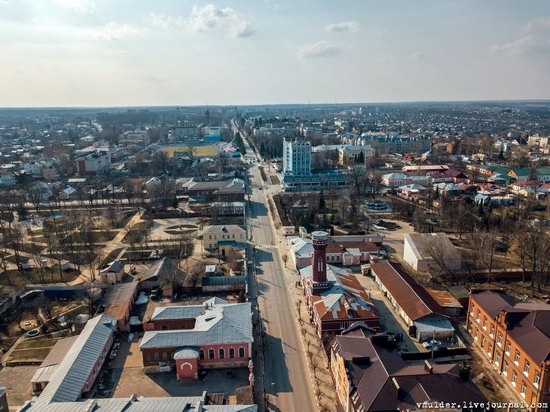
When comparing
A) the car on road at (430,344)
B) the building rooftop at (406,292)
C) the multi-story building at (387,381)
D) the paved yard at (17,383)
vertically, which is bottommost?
the paved yard at (17,383)

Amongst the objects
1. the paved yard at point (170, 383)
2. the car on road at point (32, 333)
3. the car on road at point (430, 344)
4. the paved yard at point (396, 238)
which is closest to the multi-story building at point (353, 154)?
the paved yard at point (396, 238)

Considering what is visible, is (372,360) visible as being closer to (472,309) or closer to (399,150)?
(472,309)

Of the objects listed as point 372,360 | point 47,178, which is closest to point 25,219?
point 47,178

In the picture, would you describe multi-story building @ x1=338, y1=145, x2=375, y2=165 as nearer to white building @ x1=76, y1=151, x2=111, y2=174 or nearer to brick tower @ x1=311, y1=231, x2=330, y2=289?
white building @ x1=76, y1=151, x2=111, y2=174

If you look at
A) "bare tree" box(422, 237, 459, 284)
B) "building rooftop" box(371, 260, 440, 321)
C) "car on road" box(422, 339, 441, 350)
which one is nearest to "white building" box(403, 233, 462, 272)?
"bare tree" box(422, 237, 459, 284)

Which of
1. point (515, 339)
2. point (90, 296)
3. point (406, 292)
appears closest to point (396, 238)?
point (406, 292)

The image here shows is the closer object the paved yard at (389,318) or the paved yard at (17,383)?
the paved yard at (17,383)

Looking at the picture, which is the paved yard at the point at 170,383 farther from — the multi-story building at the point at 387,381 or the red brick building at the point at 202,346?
the multi-story building at the point at 387,381
